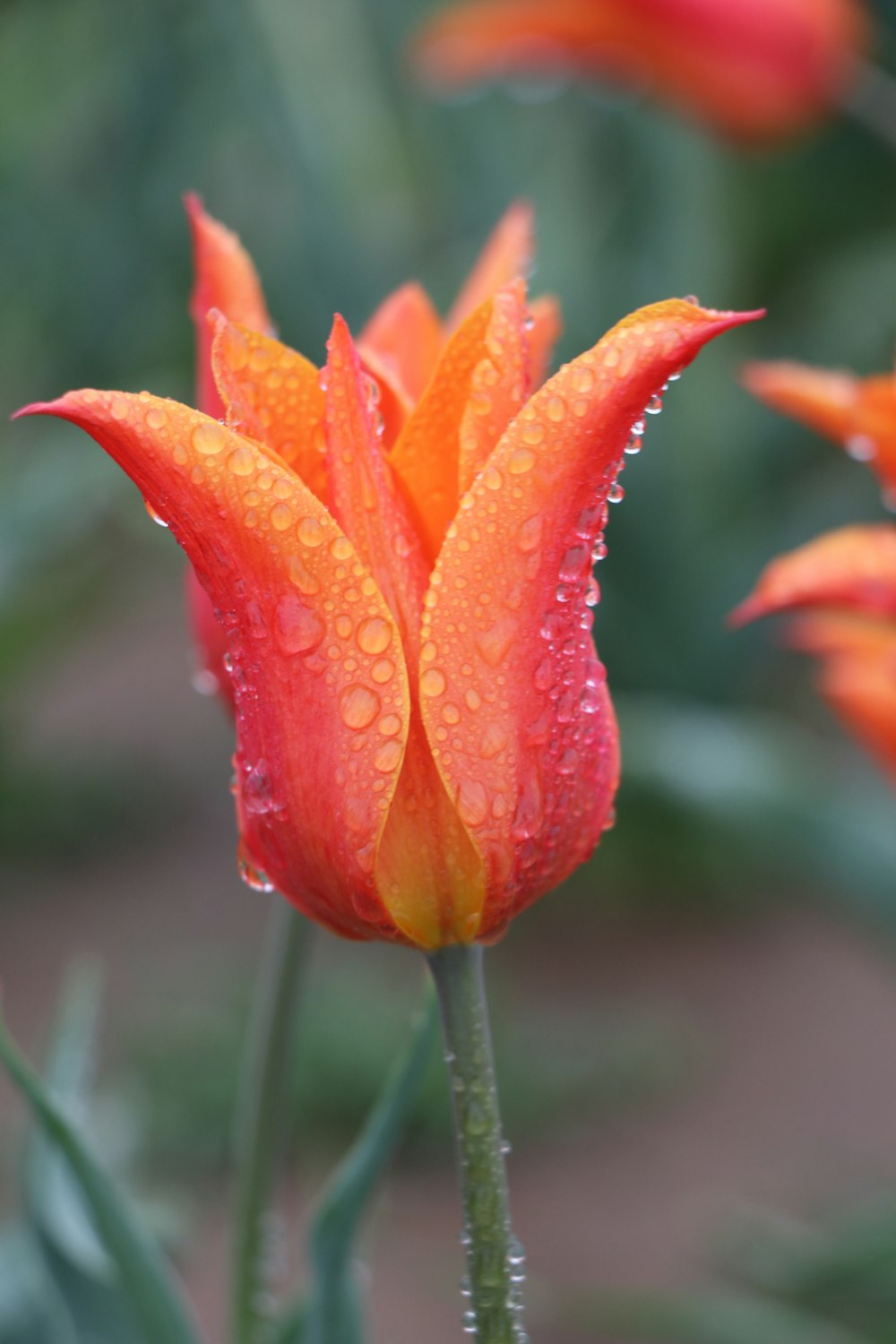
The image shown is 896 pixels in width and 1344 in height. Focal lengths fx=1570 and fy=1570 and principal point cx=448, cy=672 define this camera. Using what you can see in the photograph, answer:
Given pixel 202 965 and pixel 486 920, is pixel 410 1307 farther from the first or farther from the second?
pixel 486 920

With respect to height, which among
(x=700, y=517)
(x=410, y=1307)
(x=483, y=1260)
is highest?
(x=700, y=517)

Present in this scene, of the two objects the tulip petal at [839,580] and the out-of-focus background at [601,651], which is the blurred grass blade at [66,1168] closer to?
the out-of-focus background at [601,651]

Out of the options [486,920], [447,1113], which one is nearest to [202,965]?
[447,1113]

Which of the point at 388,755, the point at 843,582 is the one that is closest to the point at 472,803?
the point at 388,755

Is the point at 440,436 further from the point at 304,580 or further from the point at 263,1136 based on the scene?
the point at 263,1136

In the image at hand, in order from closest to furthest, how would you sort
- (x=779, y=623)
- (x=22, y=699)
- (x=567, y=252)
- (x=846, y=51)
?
(x=846, y=51) < (x=779, y=623) < (x=567, y=252) < (x=22, y=699)
